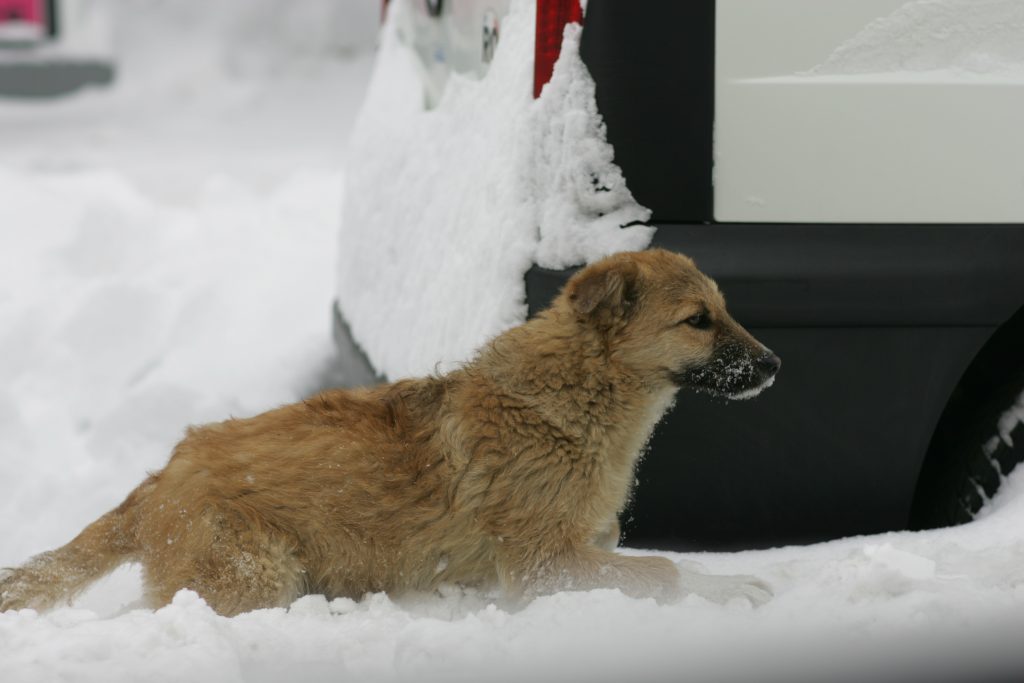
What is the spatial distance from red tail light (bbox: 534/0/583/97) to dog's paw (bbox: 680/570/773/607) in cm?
139

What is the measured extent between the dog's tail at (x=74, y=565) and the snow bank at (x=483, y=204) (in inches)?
39.8

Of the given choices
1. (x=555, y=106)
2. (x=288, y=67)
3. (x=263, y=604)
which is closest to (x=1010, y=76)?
(x=555, y=106)

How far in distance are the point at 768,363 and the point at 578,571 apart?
2.50 ft

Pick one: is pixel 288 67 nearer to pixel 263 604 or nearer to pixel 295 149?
pixel 295 149

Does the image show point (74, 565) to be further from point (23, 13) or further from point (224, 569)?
point (23, 13)

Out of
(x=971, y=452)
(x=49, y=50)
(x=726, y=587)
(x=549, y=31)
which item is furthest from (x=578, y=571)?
(x=49, y=50)

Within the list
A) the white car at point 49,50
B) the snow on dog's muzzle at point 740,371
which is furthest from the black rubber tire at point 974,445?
the white car at point 49,50

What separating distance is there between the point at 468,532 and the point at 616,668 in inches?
32.3

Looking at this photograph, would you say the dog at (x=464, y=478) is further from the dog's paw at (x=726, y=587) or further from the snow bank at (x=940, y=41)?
the snow bank at (x=940, y=41)

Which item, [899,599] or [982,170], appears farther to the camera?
[982,170]

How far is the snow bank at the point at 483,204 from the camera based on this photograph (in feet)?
11.5

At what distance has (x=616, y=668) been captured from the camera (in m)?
2.84

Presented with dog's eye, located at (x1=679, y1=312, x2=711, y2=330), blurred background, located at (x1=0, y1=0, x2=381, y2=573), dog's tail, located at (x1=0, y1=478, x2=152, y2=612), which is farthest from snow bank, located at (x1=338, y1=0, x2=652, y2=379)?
blurred background, located at (x1=0, y1=0, x2=381, y2=573)

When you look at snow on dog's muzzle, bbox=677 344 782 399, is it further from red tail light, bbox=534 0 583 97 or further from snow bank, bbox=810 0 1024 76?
red tail light, bbox=534 0 583 97
